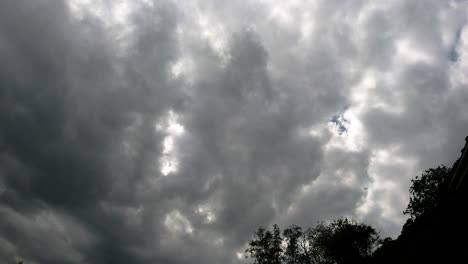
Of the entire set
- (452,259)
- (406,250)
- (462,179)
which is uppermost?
(462,179)

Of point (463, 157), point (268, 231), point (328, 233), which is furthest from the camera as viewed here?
point (268, 231)

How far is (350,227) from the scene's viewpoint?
6431cm

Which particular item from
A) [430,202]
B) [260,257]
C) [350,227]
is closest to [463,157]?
[430,202]

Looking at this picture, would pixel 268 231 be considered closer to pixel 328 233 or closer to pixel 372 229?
pixel 328 233

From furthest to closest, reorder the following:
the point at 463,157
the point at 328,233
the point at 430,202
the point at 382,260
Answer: the point at 328,233 → the point at 430,202 → the point at 463,157 → the point at 382,260

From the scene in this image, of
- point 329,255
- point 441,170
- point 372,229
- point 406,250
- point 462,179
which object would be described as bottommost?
point 406,250

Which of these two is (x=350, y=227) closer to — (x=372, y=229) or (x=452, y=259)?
(x=372, y=229)

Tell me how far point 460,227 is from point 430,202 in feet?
179

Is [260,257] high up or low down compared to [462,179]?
up

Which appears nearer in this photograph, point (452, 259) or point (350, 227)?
point (452, 259)

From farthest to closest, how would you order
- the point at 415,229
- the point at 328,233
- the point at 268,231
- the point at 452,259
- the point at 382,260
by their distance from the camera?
the point at 268,231
the point at 328,233
the point at 382,260
the point at 415,229
the point at 452,259

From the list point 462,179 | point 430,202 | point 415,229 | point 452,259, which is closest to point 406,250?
point 415,229

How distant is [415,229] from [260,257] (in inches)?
2627

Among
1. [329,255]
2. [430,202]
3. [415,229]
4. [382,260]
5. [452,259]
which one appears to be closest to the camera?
[452,259]
